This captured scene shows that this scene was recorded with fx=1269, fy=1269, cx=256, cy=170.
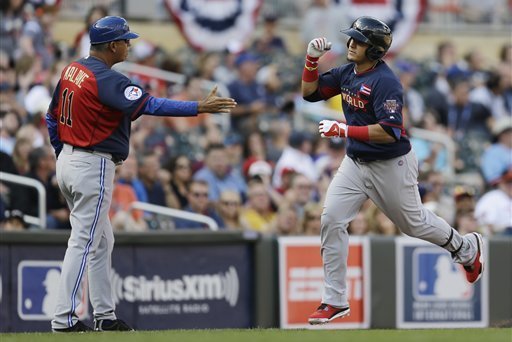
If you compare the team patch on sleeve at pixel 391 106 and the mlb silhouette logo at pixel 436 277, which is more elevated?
the team patch on sleeve at pixel 391 106

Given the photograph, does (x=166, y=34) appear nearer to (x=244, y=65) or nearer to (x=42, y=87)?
(x=244, y=65)

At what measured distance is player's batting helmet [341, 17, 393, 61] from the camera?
364 inches

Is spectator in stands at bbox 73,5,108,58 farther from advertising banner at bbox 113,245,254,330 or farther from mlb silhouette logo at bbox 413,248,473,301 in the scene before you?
mlb silhouette logo at bbox 413,248,473,301

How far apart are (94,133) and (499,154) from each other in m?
→ 9.17

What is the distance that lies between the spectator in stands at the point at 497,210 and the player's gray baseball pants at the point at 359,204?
566 centimetres

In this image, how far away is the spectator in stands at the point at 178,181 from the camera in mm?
14344

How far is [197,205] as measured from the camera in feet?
46.4

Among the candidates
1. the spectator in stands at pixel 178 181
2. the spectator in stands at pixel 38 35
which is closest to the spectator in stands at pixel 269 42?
the spectator in stands at pixel 38 35

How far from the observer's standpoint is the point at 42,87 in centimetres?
1474

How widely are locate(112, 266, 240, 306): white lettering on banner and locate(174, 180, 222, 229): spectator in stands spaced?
1.07 meters

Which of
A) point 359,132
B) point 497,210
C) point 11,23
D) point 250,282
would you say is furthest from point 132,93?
point 11,23

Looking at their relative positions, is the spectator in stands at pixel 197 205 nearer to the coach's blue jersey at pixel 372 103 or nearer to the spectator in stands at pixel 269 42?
the coach's blue jersey at pixel 372 103

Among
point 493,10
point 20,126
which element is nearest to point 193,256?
point 20,126

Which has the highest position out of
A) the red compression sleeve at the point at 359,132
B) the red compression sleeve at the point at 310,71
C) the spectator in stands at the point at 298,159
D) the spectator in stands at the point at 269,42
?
the spectator in stands at the point at 269,42
